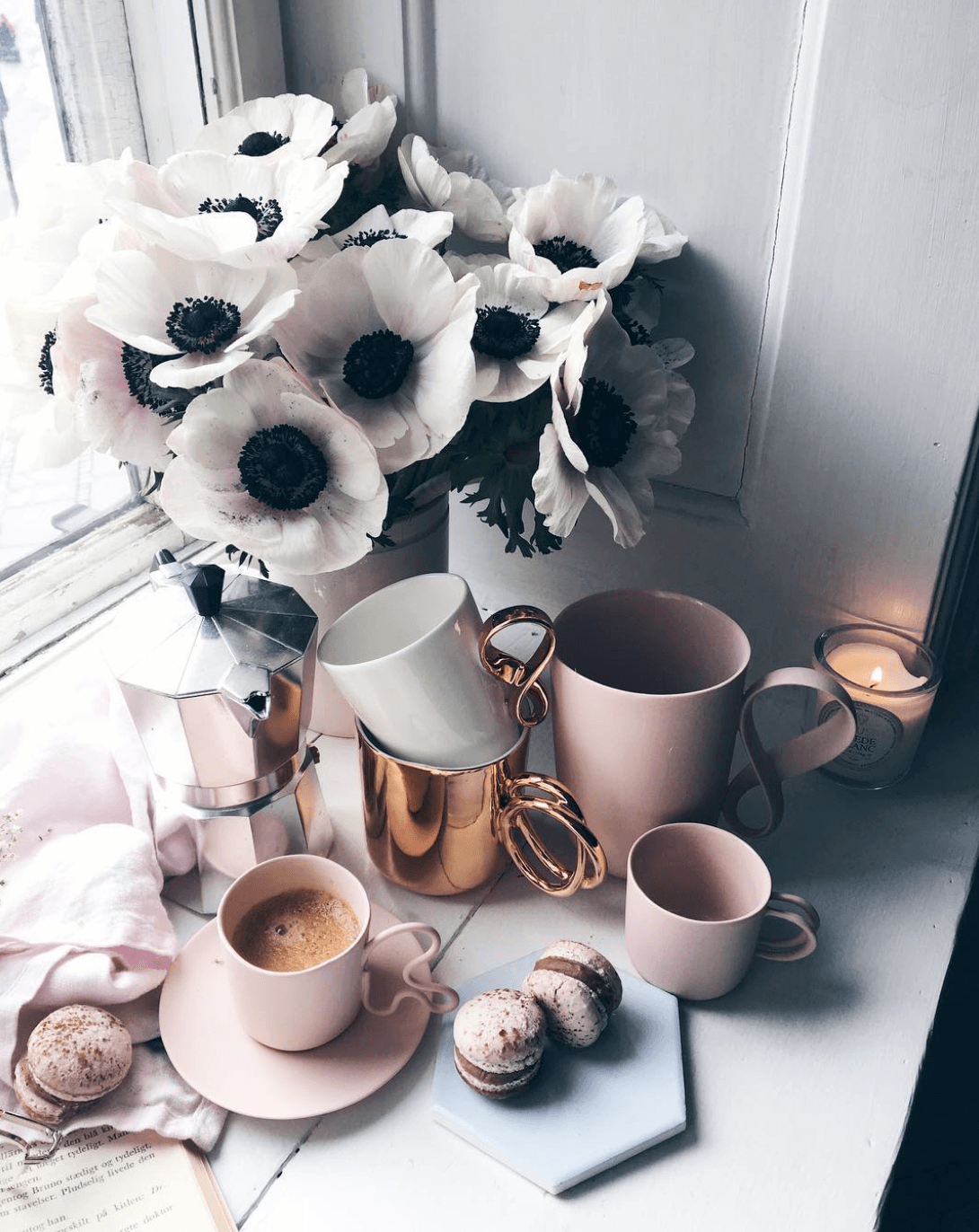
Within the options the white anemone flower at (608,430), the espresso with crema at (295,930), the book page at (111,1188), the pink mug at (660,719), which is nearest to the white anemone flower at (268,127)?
the white anemone flower at (608,430)

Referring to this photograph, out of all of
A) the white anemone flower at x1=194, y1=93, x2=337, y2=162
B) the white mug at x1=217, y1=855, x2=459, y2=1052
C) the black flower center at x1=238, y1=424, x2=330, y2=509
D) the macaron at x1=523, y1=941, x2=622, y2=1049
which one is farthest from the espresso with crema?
the white anemone flower at x1=194, y1=93, x2=337, y2=162

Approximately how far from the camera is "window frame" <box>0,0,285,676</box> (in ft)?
2.64

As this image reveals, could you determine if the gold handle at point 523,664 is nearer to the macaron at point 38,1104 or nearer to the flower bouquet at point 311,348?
the flower bouquet at point 311,348

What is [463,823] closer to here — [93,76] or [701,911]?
[701,911]

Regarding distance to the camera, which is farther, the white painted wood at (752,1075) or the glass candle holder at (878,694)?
the glass candle holder at (878,694)

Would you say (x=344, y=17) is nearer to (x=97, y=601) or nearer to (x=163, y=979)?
(x=97, y=601)

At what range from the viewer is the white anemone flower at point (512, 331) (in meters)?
0.65

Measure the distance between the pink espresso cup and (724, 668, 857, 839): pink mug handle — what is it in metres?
0.06

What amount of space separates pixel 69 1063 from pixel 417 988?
0.19 m

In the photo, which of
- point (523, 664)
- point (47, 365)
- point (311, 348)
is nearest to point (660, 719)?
point (523, 664)

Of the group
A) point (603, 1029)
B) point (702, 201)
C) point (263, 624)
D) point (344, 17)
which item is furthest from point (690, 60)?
point (603, 1029)

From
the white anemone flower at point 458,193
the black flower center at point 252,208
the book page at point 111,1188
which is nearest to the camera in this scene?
the book page at point 111,1188

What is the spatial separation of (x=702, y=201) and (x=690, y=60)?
9 centimetres

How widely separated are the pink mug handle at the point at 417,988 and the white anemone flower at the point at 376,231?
41cm
